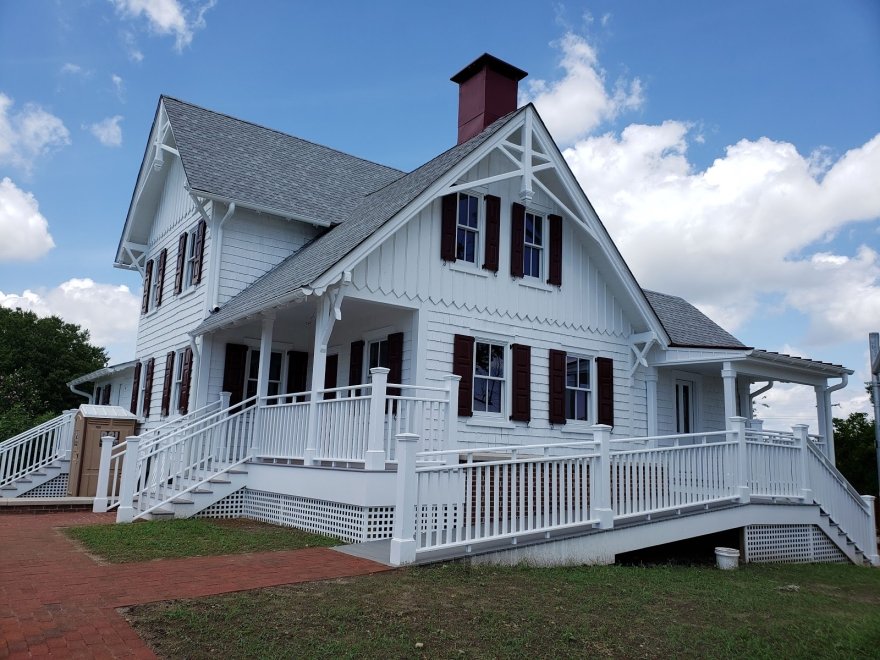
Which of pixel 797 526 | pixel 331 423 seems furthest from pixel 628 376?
pixel 331 423

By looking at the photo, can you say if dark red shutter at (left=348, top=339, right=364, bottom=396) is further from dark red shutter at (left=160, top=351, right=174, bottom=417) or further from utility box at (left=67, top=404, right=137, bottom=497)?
utility box at (left=67, top=404, right=137, bottom=497)

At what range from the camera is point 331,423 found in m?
10.9

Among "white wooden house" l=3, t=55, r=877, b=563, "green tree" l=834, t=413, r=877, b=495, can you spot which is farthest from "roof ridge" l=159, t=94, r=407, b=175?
"green tree" l=834, t=413, r=877, b=495

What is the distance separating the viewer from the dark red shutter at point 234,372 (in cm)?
1442

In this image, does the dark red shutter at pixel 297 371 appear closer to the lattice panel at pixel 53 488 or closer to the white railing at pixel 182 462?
the white railing at pixel 182 462

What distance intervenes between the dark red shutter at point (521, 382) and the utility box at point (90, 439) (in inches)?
362

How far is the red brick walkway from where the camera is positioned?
497cm

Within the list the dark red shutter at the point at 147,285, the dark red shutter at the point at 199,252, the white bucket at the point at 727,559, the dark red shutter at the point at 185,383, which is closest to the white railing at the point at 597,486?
the white bucket at the point at 727,559

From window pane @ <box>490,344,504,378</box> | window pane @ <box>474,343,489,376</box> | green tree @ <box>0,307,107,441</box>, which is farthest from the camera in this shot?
green tree @ <box>0,307,107,441</box>

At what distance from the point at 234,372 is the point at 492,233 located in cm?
603

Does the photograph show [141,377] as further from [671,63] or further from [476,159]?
[671,63]

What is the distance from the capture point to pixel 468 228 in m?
13.9

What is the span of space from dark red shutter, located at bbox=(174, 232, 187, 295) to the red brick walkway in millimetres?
8044

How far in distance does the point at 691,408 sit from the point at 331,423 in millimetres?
10393
